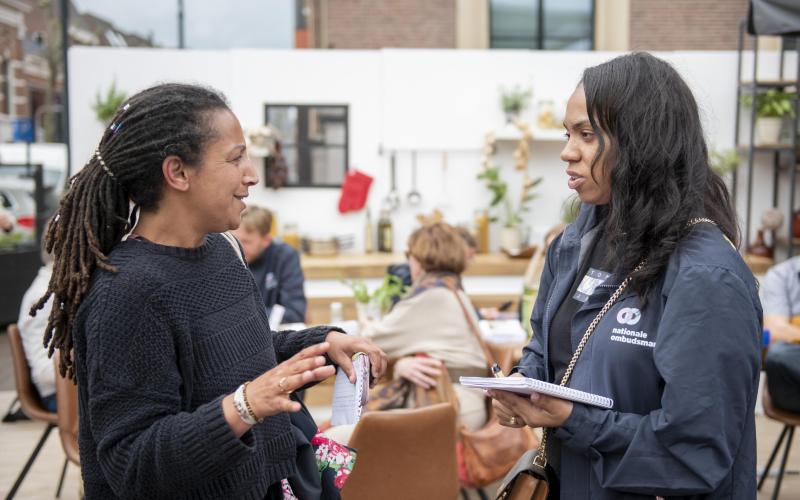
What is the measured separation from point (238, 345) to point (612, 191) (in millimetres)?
855

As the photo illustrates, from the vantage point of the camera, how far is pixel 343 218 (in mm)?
8797

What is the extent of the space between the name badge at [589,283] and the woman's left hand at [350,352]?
479mm

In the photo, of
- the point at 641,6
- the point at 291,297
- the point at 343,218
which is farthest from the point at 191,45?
the point at 291,297

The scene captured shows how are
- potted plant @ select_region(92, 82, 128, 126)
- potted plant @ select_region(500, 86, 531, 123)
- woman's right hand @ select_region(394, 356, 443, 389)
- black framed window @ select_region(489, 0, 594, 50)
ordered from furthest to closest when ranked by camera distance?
black framed window @ select_region(489, 0, 594, 50)
potted plant @ select_region(500, 86, 531, 123)
potted plant @ select_region(92, 82, 128, 126)
woman's right hand @ select_region(394, 356, 443, 389)

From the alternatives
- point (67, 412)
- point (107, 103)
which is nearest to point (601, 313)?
point (67, 412)

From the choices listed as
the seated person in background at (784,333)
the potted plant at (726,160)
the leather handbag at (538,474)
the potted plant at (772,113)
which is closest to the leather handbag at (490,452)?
the seated person in background at (784,333)

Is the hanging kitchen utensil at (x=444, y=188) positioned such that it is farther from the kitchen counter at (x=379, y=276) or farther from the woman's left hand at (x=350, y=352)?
the woman's left hand at (x=350, y=352)

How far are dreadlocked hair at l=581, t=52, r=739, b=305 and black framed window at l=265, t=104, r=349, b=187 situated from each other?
7.14m

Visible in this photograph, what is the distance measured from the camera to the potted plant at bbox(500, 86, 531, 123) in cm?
868

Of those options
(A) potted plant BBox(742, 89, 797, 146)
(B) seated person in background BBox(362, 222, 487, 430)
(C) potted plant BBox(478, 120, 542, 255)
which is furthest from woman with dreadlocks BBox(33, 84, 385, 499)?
(A) potted plant BBox(742, 89, 797, 146)

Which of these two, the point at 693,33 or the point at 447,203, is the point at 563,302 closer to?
the point at 447,203

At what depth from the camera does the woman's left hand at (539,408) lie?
65.6 inches

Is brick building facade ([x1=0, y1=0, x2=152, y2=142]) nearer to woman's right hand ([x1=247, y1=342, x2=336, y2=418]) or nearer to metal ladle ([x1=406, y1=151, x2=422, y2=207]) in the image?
metal ladle ([x1=406, y1=151, x2=422, y2=207])

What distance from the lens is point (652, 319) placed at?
1.67m
